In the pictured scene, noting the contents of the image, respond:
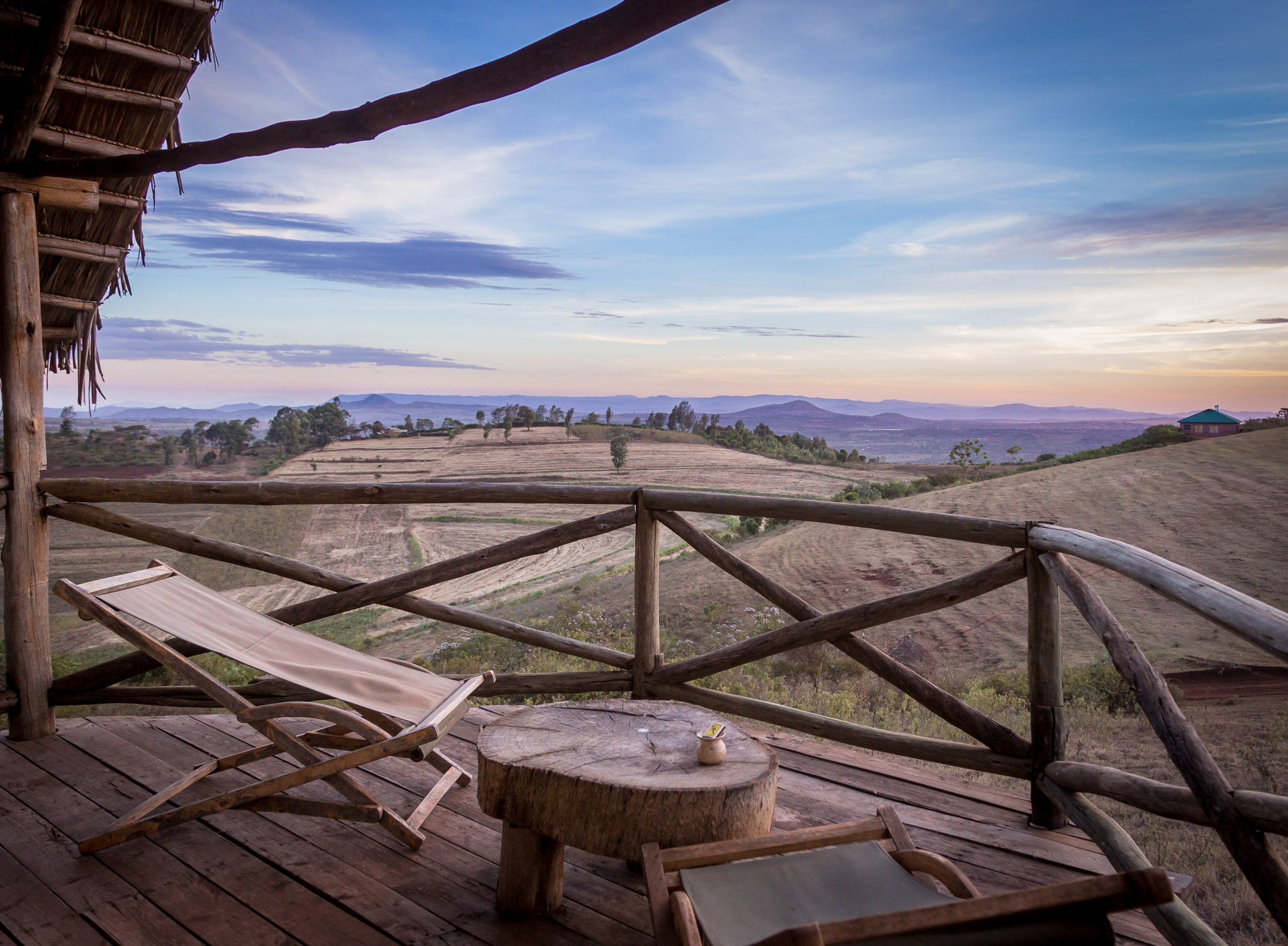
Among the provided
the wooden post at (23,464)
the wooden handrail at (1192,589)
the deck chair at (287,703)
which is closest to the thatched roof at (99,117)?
the wooden post at (23,464)

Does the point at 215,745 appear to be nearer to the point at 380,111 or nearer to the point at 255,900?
the point at 255,900

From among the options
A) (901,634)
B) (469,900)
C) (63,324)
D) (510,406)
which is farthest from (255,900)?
(510,406)

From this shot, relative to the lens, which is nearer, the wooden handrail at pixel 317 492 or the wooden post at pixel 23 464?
→ the wooden post at pixel 23 464

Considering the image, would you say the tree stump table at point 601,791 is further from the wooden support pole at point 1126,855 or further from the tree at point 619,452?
the tree at point 619,452

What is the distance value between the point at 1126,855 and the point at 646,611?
1.75 metres

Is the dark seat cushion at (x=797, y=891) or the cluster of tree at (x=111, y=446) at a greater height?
the cluster of tree at (x=111, y=446)


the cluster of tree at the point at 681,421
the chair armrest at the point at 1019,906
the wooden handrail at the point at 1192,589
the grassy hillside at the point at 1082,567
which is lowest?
the grassy hillside at the point at 1082,567

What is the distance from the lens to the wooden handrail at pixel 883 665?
2365mm

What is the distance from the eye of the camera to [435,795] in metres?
2.34

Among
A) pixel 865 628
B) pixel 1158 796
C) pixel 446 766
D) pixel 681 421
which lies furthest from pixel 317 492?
pixel 681 421

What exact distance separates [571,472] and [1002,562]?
15.6m

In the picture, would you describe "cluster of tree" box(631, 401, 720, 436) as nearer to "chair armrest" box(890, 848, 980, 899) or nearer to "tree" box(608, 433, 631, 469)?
"tree" box(608, 433, 631, 469)

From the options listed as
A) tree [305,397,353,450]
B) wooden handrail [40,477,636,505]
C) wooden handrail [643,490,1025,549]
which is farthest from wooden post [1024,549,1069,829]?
tree [305,397,353,450]

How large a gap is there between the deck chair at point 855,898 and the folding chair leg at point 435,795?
39.7 inches
